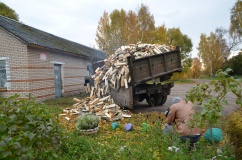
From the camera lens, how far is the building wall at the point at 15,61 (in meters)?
10.9

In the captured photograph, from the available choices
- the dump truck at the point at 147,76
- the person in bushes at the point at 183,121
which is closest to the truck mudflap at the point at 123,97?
the dump truck at the point at 147,76

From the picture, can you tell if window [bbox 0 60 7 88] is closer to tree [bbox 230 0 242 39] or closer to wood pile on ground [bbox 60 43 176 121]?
wood pile on ground [bbox 60 43 176 121]

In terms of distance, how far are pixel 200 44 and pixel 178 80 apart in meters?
13.0

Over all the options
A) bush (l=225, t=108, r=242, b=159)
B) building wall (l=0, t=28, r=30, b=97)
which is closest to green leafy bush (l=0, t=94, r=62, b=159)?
bush (l=225, t=108, r=242, b=159)

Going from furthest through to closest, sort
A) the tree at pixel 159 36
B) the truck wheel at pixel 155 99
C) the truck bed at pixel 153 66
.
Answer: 1. the tree at pixel 159 36
2. the truck wheel at pixel 155 99
3. the truck bed at pixel 153 66

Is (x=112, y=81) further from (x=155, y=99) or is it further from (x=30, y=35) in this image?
(x=30, y=35)

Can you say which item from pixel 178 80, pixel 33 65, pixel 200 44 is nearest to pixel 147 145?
pixel 33 65

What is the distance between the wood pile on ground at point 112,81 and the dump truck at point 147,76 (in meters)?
0.25

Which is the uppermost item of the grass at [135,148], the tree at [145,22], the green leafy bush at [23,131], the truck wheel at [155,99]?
the tree at [145,22]

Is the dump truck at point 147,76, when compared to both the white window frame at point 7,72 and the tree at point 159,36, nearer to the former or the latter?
the white window frame at point 7,72

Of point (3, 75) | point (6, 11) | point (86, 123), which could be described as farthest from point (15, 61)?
point (6, 11)

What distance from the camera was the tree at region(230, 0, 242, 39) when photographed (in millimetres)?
31359

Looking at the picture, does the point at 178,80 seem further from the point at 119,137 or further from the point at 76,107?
the point at 119,137

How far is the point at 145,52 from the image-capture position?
798 centimetres
